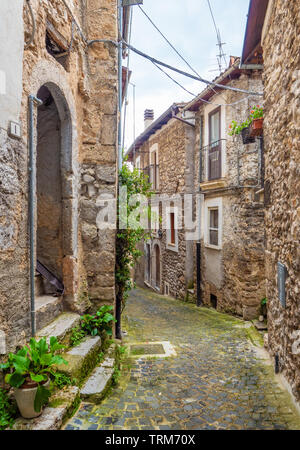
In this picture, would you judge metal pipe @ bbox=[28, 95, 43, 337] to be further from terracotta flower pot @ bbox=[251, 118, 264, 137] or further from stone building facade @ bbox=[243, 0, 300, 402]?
terracotta flower pot @ bbox=[251, 118, 264, 137]

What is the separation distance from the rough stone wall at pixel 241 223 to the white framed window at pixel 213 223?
0.18m

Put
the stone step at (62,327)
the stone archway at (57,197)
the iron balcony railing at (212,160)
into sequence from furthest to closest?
the iron balcony railing at (212,160) < the stone archway at (57,197) < the stone step at (62,327)

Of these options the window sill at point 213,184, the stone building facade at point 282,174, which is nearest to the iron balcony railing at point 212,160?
the window sill at point 213,184

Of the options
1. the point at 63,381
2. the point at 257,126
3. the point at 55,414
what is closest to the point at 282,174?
the point at 257,126

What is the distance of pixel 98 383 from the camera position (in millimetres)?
3195

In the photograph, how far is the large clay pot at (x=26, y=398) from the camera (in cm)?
222

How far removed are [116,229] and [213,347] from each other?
2.33m

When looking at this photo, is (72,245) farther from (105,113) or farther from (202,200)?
(202,200)

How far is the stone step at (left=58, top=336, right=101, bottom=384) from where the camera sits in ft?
9.76

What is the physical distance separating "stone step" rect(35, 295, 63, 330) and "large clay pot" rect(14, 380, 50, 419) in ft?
3.20

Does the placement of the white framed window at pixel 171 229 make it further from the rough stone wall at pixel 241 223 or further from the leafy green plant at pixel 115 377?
the leafy green plant at pixel 115 377

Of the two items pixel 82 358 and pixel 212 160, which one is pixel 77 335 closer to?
pixel 82 358

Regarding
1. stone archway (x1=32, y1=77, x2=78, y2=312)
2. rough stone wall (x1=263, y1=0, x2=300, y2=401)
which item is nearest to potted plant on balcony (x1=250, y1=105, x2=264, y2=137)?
rough stone wall (x1=263, y1=0, x2=300, y2=401)
